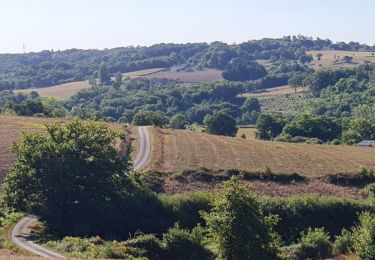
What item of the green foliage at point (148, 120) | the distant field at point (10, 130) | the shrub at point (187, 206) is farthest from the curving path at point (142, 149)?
the green foliage at point (148, 120)

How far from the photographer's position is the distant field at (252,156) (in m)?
71.8

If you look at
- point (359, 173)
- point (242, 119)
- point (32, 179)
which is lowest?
point (242, 119)

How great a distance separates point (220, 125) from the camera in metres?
132

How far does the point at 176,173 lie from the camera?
6800cm

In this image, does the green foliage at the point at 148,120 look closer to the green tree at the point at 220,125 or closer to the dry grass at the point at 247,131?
the green tree at the point at 220,125

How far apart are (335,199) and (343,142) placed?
5285 centimetres

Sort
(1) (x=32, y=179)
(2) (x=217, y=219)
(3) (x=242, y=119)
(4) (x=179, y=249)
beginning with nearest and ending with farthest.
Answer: (2) (x=217, y=219), (4) (x=179, y=249), (1) (x=32, y=179), (3) (x=242, y=119)

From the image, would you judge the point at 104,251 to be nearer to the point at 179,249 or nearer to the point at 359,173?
the point at 179,249

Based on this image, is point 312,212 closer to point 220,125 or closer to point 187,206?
point 187,206

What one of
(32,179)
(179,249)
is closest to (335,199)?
(179,249)

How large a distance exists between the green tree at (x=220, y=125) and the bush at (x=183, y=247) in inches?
3334

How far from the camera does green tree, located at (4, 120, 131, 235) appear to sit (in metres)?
51.2

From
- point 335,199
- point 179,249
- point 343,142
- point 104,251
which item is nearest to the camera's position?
point 104,251

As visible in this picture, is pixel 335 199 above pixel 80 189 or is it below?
below
